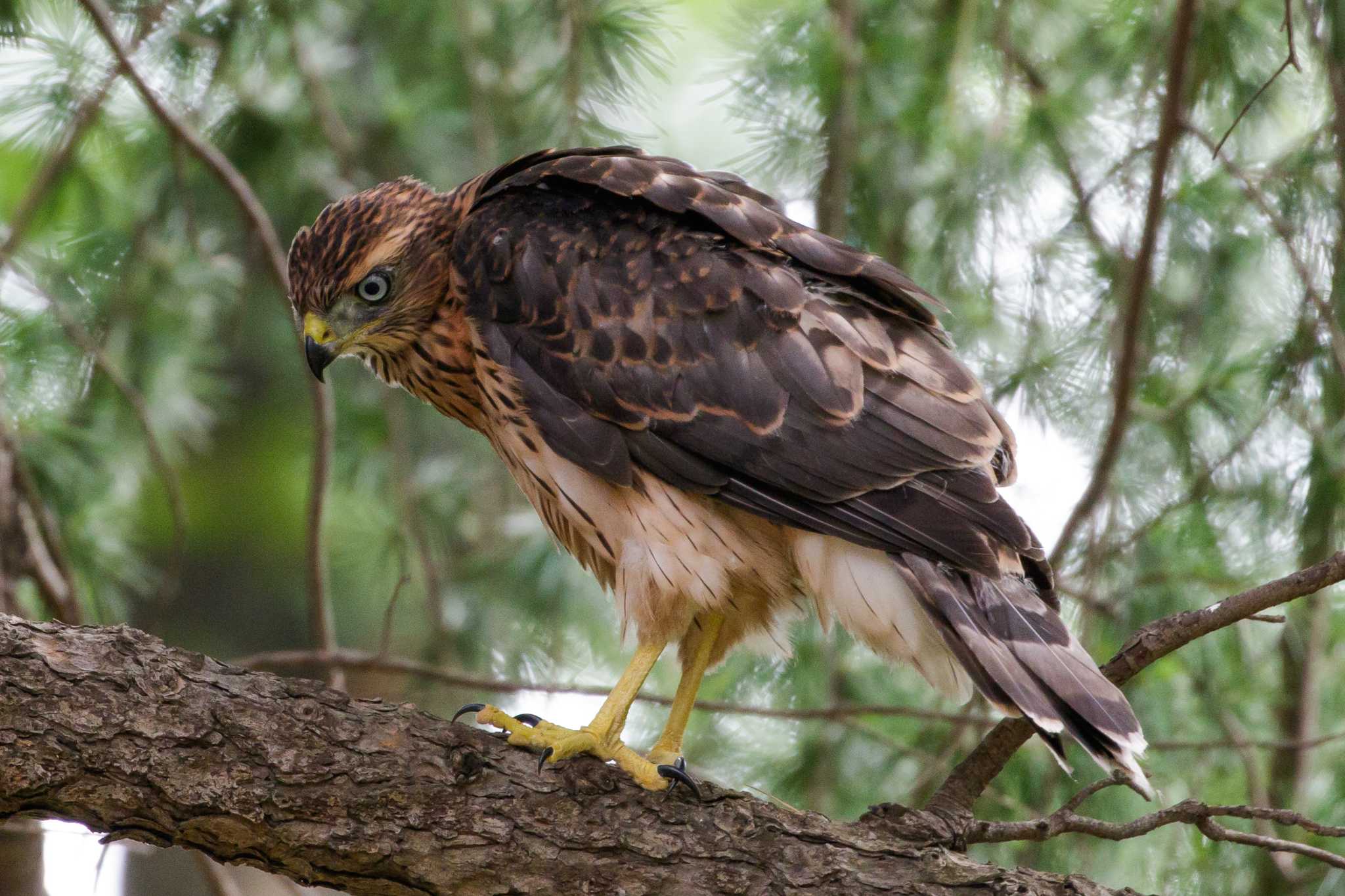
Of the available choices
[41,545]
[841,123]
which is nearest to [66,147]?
[41,545]

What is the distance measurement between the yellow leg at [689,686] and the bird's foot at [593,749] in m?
0.36

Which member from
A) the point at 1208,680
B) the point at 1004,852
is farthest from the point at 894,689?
the point at 1208,680

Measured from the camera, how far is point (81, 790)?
216cm

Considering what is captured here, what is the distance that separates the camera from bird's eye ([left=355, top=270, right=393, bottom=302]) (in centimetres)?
328

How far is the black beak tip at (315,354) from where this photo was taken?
10.8ft

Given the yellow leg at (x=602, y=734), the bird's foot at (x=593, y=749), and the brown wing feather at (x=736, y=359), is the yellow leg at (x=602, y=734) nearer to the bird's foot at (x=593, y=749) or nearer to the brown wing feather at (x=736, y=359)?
the bird's foot at (x=593, y=749)

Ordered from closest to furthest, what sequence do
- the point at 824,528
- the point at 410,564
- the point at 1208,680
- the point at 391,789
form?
1. the point at 391,789
2. the point at 824,528
3. the point at 1208,680
4. the point at 410,564

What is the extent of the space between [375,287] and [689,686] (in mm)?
1246

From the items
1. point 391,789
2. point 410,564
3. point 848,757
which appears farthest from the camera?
point 410,564

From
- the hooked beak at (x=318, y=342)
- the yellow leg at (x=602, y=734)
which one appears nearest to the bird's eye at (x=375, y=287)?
the hooked beak at (x=318, y=342)

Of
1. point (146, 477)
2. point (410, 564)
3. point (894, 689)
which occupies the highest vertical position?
point (146, 477)

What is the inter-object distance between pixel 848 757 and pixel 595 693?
1.06 meters

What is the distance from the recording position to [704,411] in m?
2.90

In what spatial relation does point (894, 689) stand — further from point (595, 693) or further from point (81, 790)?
point (81, 790)
